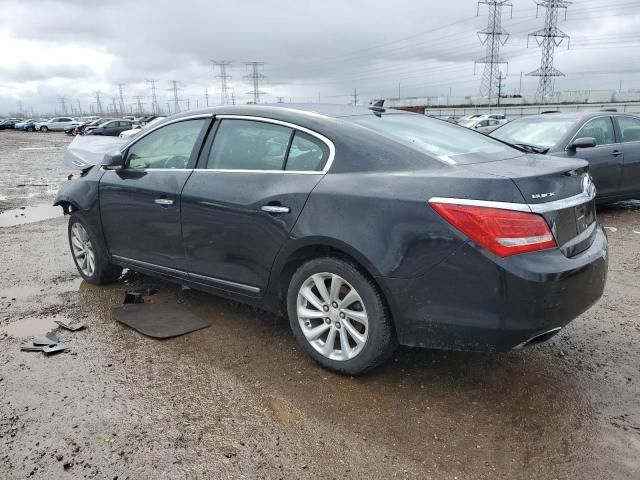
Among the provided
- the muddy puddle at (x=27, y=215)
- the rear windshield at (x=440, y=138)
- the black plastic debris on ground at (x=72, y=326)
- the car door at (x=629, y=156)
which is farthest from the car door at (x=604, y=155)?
the muddy puddle at (x=27, y=215)

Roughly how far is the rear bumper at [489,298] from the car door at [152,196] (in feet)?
6.15

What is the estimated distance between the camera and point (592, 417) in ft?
9.26

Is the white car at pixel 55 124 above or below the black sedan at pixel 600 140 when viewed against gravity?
below

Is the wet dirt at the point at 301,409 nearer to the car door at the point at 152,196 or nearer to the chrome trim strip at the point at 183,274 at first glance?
the chrome trim strip at the point at 183,274

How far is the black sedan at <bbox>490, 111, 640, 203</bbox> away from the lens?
7.34 m

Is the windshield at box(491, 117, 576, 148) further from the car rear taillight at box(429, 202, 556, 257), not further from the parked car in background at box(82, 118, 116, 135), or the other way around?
the parked car in background at box(82, 118, 116, 135)

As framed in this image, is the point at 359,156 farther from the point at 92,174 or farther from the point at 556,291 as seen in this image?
the point at 92,174

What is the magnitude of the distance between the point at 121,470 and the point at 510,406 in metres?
2.00

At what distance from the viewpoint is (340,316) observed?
314 centimetres

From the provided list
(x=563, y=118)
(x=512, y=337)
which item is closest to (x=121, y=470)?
(x=512, y=337)

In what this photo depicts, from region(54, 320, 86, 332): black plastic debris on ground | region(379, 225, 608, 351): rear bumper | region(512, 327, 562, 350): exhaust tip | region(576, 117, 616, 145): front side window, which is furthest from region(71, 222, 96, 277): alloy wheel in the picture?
region(576, 117, 616, 145): front side window

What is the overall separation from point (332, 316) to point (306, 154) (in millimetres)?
1003

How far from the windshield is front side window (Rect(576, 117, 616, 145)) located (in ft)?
0.69

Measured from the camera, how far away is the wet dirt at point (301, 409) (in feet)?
8.18
